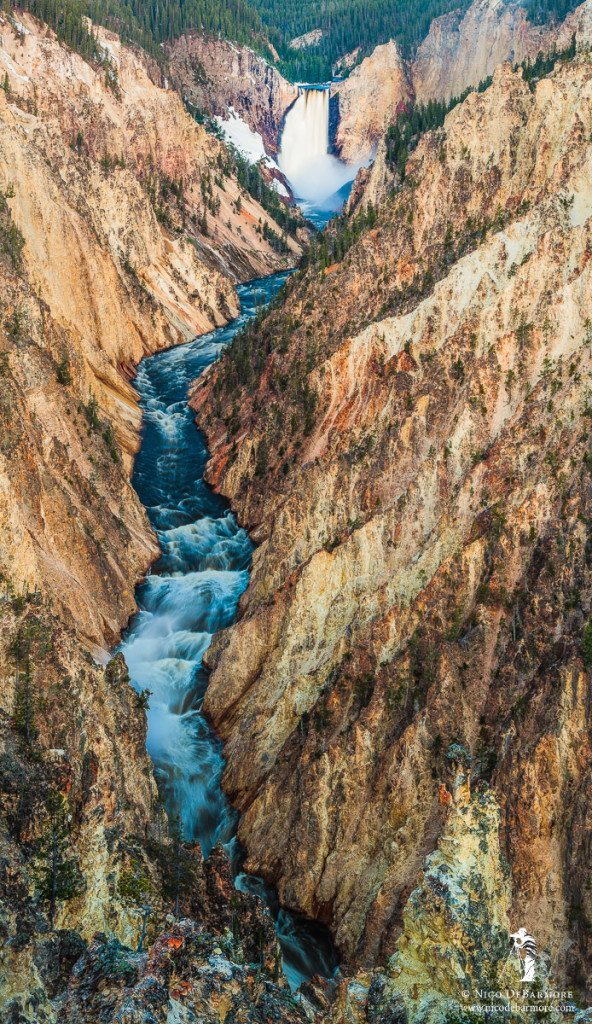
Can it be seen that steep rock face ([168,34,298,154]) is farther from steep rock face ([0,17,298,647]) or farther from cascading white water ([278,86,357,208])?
steep rock face ([0,17,298,647])

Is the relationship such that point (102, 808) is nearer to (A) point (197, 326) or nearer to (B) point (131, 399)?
(B) point (131, 399)

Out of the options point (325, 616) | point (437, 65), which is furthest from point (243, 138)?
point (325, 616)

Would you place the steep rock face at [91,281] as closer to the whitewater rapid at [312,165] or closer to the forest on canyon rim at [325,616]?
the forest on canyon rim at [325,616]

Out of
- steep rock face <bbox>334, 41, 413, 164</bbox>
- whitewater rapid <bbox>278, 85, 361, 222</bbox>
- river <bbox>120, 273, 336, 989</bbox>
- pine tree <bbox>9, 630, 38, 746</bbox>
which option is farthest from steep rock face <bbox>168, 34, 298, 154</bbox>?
pine tree <bbox>9, 630, 38, 746</bbox>

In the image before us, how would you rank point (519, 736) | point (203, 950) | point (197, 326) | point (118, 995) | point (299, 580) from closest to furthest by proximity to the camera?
point (118, 995) → point (203, 950) → point (519, 736) → point (299, 580) → point (197, 326)

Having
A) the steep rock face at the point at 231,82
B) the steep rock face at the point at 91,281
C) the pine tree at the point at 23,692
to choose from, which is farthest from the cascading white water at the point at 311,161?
the pine tree at the point at 23,692

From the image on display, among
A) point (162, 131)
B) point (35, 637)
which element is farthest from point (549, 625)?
point (162, 131)
